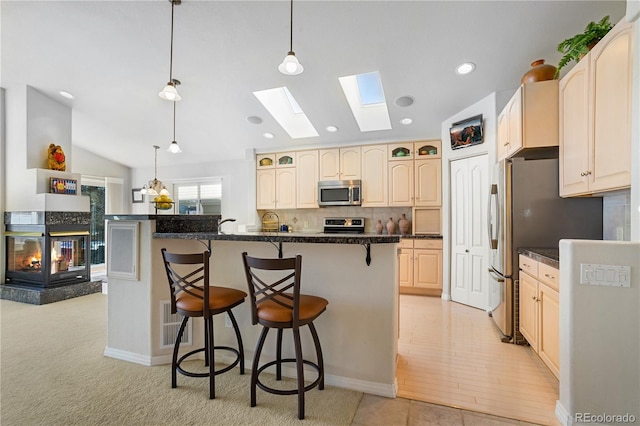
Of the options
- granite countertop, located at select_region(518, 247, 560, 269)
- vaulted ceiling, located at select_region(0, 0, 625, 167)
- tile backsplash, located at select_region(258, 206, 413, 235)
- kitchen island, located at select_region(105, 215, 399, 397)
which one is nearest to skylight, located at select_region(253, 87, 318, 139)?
vaulted ceiling, located at select_region(0, 0, 625, 167)

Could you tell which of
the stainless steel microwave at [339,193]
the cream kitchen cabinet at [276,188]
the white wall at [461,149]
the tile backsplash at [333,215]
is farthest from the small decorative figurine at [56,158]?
the white wall at [461,149]

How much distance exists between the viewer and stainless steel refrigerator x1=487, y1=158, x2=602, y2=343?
2.68 meters

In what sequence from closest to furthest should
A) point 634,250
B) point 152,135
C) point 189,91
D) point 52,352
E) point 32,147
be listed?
point 634,250 → point 52,352 → point 189,91 → point 32,147 → point 152,135

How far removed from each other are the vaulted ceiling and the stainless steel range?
1.62 meters

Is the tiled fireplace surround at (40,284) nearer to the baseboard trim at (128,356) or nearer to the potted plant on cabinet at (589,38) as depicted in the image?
the baseboard trim at (128,356)

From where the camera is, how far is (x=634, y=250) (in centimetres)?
157

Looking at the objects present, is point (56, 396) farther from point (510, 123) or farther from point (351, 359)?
point (510, 123)

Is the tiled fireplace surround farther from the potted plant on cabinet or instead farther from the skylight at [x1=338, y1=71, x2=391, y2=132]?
the potted plant on cabinet

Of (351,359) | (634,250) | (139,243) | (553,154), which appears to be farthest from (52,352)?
(553,154)

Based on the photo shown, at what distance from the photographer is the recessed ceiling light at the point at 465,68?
3.15m

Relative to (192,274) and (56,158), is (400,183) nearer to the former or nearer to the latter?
(192,274)

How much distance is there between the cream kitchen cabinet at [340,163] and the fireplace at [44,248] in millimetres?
4248

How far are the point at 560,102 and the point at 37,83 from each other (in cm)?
649

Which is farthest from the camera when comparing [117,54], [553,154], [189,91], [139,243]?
[189,91]
